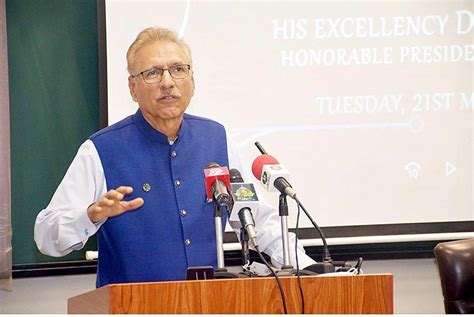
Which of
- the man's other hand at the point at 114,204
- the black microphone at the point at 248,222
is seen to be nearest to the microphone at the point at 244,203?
the black microphone at the point at 248,222

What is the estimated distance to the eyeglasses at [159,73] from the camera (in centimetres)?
316

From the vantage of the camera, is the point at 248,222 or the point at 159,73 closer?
the point at 248,222

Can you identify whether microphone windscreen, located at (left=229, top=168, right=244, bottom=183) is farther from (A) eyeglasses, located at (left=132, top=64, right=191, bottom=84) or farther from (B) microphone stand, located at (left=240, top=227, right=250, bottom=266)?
(A) eyeglasses, located at (left=132, top=64, right=191, bottom=84)

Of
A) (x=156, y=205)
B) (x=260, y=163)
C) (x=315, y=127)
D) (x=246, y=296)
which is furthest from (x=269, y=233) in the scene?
(x=315, y=127)

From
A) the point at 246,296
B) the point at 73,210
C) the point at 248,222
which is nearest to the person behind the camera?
the point at 246,296

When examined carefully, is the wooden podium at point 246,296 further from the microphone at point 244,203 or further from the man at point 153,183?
the man at point 153,183

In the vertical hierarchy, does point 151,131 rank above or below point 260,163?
above

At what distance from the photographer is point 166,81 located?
123 inches

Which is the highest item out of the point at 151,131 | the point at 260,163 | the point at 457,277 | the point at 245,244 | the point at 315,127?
the point at 315,127

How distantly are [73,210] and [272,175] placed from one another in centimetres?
81

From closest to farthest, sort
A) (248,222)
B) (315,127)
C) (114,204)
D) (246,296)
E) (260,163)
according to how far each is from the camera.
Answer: (246,296), (248,222), (114,204), (260,163), (315,127)

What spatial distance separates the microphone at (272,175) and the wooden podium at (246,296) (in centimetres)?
30

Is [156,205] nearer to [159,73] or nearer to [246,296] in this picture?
[159,73]

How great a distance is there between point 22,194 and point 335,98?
1.72 meters
